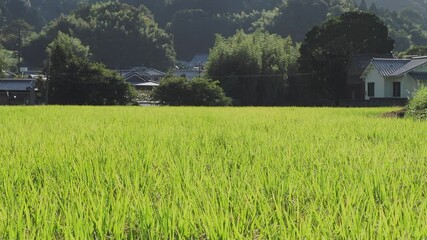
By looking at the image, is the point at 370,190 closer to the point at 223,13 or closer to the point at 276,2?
the point at 223,13

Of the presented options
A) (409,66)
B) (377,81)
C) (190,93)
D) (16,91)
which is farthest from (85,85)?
(409,66)

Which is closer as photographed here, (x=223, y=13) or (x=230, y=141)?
(x=230, y=141)

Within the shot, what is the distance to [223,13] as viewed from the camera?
254 feet

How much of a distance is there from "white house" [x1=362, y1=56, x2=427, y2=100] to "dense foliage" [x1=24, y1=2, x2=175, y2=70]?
129 feet

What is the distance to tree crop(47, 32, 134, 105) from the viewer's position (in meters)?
29.2

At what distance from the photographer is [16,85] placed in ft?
111

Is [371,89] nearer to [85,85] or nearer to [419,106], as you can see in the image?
[85,85]

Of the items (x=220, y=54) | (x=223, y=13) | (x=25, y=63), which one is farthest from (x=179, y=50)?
(x=220, y=54)

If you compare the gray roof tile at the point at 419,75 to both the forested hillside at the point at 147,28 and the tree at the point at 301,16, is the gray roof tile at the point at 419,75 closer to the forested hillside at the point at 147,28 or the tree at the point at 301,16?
the forested hillside at the point at 147,28

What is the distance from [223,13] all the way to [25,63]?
29.4 m

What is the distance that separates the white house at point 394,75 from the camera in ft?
84.6

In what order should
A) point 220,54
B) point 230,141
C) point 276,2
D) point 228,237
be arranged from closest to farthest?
point 228,237 < point 230,141 < point 220,54 < point 276,2

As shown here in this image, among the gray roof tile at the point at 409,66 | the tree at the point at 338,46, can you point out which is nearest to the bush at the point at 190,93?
the tree at the point at 338,46

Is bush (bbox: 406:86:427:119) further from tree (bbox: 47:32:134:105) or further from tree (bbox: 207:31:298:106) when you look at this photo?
tree (bbox: 47:32:134:105)
